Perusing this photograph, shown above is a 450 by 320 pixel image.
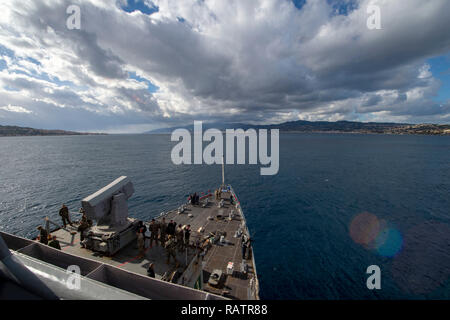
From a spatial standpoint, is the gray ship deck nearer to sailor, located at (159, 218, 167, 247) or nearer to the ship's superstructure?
the ship's superstructure

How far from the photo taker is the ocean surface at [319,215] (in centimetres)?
2095

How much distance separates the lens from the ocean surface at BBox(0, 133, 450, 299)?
20953 millimetres

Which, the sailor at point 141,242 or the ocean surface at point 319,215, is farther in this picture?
the ocean surface at point 319,215

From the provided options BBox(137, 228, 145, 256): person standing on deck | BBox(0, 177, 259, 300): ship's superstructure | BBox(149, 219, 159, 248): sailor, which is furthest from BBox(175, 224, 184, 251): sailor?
BBox(137, 228, 145, 256): person standing on deck

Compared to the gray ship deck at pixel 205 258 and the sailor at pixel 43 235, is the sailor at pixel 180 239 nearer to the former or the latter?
the gray ship deck at pixel 205 258

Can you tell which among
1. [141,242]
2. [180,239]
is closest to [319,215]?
[180,239]

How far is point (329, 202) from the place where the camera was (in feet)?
139

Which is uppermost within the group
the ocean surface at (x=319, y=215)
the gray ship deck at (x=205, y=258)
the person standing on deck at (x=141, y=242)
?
the person standing on deck at (x=141, y=242)

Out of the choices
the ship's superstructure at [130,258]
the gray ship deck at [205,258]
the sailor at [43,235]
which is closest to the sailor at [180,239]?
the ship's superstructure at [130,258]

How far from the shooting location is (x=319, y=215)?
36312 mm

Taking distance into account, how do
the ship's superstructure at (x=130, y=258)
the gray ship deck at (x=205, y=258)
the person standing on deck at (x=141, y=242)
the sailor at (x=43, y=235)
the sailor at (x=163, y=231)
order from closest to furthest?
the ship's superstructure at (x=130, y=258) < the gray ship deck at (x=205, y=258) < the sailor at (x=43, y=235) < the person standing on deck at (x=141, y=242) < the sailor at (x=163, y=231)

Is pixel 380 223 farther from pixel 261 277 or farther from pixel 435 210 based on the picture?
pixel 261 277
